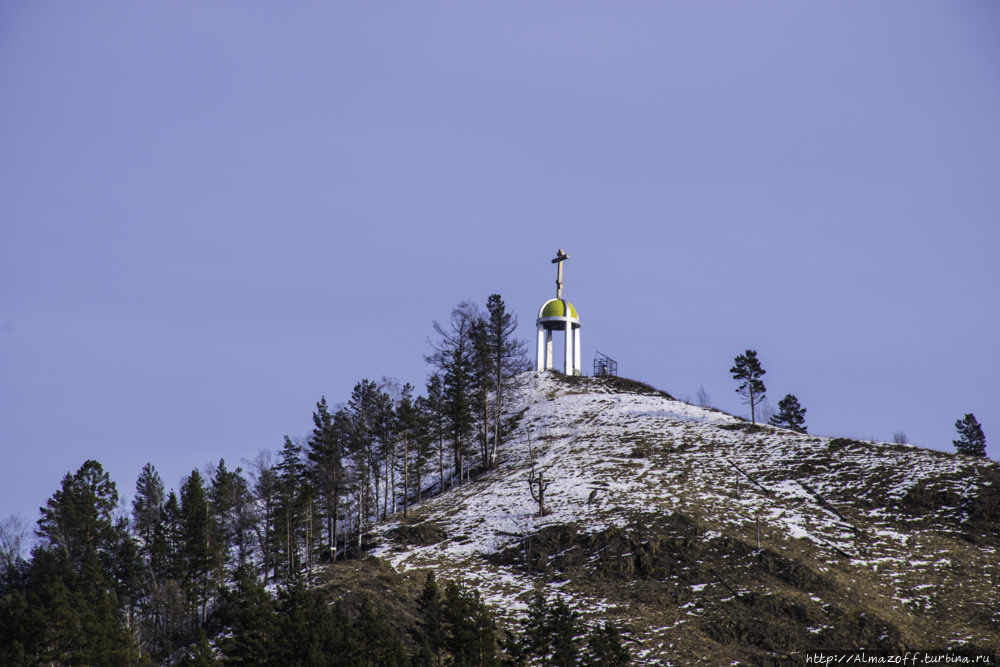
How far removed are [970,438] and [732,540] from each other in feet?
101

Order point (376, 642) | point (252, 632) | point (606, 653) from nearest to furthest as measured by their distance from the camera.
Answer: point (606, 653), point (376, 642), point (252, 632)

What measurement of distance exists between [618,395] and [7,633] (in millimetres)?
41871

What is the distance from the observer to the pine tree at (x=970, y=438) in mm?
54031

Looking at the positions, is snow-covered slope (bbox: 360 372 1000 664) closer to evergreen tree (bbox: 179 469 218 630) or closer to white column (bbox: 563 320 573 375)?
evergreen tree (bbox: 179 469 218 630)

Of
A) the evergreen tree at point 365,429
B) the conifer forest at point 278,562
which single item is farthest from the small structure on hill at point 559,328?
the evergreen tree at point 365,429

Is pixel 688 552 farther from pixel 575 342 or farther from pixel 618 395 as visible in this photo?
pixel 575 342

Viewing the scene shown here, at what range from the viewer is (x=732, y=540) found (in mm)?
33938

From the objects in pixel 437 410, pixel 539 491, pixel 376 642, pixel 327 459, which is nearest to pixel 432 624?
pixel 376 642

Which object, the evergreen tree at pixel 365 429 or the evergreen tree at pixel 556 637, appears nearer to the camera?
the evergreen tree at pixel 556 637

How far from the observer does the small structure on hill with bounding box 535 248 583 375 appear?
63375mm

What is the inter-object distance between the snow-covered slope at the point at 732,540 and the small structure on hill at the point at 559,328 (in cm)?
1467

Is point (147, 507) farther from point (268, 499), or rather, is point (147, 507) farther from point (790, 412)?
point (790, 412)

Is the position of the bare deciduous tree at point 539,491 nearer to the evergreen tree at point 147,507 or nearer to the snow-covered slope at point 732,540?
the snow-covered slope at point 732,540

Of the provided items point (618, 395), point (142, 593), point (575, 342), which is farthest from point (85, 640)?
point (575, 342)
